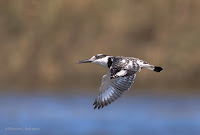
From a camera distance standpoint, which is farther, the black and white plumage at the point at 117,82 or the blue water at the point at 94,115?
the blue water at the point at 94,115

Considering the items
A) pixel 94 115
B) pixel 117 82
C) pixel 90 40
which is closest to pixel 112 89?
pixel 117 82

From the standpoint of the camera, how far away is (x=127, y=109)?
14.0m

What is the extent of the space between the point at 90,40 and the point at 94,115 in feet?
12.5

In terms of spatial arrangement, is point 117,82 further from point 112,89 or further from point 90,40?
point 90,40

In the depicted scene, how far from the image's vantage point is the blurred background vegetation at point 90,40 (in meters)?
15.4

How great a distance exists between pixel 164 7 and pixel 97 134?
7.84m

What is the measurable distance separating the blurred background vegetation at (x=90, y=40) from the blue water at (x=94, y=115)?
87 centimetres

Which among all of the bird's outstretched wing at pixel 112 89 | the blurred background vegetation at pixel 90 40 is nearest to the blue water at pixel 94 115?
the blurred background vegetation at pixel 90 40

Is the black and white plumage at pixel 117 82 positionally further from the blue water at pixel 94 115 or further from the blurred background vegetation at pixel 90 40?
the blurred background vegetation at pixel 90 40

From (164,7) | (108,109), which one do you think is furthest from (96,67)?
(164,7)

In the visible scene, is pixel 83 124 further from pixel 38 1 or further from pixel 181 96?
pixel 38 1

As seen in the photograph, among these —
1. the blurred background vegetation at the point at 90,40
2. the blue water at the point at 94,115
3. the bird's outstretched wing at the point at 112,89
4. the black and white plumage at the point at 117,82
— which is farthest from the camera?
the blurred background vegetation at the point at 90,40

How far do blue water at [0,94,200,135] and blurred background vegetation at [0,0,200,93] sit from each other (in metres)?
0.87

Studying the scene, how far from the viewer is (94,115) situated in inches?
526
